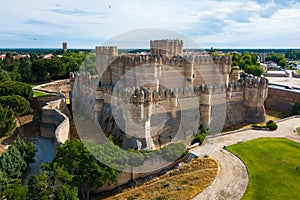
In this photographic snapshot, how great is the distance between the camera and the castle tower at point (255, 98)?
104 feet

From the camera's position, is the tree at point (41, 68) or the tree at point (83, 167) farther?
the tree at point (41, 68)

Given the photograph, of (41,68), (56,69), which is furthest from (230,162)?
(41,68)

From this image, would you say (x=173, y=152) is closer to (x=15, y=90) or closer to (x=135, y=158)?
(x=135, y=158)

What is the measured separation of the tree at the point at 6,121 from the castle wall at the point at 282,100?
126 ft

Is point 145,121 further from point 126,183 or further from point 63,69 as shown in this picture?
point 63,69

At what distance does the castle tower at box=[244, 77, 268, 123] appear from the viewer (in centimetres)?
3175

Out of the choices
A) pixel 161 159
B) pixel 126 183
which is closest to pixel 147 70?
pixel 161 159

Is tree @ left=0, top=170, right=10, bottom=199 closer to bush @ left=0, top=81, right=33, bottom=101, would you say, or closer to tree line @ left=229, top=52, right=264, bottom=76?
bush @ left=0, top=81, right=33, bottom=101

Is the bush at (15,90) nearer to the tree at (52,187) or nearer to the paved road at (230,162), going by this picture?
the tree at (52,187)

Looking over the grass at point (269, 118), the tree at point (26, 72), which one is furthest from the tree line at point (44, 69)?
the grass at point (269, 118)

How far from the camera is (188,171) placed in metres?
20.2

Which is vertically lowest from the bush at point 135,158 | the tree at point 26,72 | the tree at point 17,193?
the tree at point 17,193

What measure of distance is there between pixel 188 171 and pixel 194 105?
994 cm

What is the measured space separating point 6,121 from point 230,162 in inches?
1034
